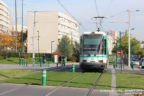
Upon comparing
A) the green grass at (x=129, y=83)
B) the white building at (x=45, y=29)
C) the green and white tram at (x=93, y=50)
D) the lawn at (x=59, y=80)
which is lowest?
the green grass at (x=129, y=83)

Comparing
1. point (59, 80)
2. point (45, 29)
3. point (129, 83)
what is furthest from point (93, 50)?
point (45, 29)

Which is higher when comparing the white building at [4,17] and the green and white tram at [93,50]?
the white building at [4,17]

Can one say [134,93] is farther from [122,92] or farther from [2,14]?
[2,14]

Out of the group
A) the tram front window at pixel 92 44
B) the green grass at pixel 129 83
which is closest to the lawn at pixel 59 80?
the green grass at pixel 129 83

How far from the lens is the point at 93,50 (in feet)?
79.2

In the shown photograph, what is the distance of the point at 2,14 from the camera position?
111 metres

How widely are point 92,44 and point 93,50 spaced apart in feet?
1.74

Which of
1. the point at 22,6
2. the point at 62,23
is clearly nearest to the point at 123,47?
the point at 22,6

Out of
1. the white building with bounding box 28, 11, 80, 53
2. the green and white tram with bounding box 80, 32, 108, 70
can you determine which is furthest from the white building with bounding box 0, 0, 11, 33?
the green and white tram with bounding box 80, 32, 108, 70

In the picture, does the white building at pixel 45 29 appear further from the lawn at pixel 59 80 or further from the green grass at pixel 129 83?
the green grass at pixel 129 83

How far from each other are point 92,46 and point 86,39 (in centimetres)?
83

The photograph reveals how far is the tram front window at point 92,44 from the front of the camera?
24.1 m

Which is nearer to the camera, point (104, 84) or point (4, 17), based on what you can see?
point (104, 84)

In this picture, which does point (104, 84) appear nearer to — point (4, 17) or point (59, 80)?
point (59, 80)
